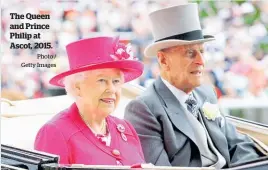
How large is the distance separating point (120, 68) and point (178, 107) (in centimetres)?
22

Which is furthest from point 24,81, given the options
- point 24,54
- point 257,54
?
point 257,54

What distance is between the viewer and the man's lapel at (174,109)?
54.2 inches

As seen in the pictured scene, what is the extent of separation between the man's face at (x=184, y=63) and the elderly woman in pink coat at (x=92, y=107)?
0.15 metres

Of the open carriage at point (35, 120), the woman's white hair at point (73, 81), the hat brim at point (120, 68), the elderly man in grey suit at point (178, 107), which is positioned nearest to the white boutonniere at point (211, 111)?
the elderly man in grey suit at point (178, 107)

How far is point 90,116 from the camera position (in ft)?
3.99

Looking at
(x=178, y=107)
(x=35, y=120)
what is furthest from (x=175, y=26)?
(x=35, y=120)

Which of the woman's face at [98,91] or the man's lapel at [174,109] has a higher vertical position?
the woman's face at [98,91]

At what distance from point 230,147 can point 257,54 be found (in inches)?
19.0

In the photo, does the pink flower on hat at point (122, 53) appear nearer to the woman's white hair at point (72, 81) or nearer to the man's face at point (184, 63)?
the woman's white hair at point (72, 81)

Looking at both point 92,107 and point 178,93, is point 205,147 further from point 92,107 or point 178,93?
point 92,107

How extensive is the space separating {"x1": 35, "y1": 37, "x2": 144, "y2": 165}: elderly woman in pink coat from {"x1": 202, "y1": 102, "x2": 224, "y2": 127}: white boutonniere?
0.81 feet

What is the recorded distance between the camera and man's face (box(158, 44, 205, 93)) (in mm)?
1378

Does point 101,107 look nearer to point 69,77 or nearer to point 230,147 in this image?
point 69,77

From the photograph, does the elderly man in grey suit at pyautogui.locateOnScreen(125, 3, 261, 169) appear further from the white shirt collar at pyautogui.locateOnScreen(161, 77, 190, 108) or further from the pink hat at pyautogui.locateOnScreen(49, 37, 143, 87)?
the pink hat at pyautogui.locateOnScreen(49, 37, 143, 87)
